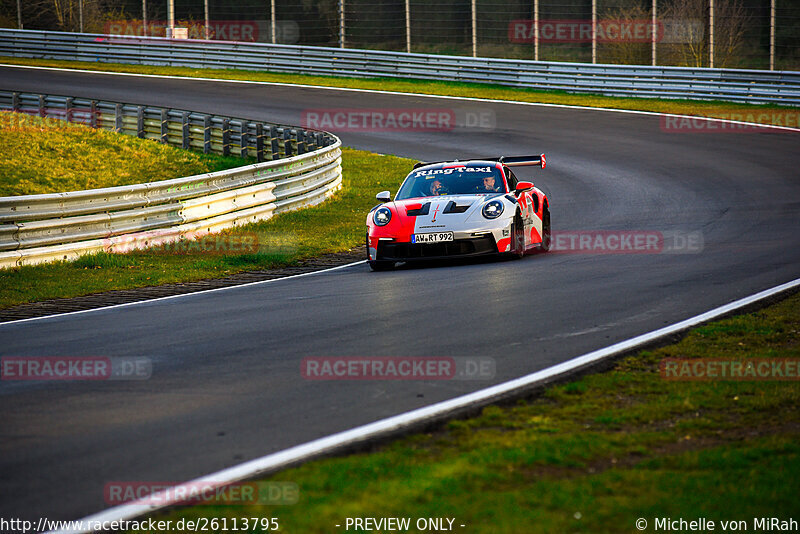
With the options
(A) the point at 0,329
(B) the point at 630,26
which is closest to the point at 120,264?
(A) the point at 0,329

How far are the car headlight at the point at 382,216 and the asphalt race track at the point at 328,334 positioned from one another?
0.66 m

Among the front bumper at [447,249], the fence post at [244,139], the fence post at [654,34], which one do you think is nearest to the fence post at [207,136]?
the fence post at [244,139]

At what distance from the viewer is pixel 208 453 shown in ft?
17.0

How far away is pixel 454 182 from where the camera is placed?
13617 mm

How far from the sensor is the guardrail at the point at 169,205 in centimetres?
1302

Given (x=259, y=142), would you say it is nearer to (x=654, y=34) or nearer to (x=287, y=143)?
(x=287, y=143)

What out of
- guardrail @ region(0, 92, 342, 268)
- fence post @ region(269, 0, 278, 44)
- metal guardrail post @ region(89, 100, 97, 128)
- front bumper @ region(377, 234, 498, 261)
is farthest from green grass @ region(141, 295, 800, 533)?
fence post @ region(269, 0, 278, 44)

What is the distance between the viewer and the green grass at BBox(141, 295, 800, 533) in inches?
164

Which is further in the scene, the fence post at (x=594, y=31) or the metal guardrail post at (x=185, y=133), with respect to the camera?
the fence post at (x=594, y=31)

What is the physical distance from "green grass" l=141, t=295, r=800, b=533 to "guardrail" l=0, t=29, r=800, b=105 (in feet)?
82.5

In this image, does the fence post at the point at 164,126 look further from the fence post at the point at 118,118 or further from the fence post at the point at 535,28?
the fence post at the point at 535,28

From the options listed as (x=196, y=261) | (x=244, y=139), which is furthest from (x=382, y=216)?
(x=244, y=139)

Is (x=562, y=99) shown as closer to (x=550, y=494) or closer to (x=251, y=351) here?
(x=251, y=351)

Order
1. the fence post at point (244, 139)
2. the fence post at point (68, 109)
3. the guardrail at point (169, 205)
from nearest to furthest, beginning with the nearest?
the guardrail at point (169, 205), the fence post at point (244, 139), the fence post at point (68, 109)
